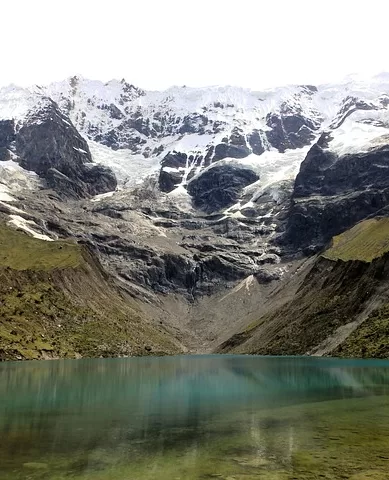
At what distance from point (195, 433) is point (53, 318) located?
133 metres

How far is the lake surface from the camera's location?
2389 cm

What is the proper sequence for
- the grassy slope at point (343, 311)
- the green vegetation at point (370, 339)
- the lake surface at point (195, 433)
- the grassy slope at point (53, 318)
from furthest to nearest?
the grassy slope at point (53, 318), the grassy slope at point (343, 311), the green vegetation at point (370, 339), the lake surface at point (195, 433)

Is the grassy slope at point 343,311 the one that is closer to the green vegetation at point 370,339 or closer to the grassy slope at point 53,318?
the green vegetation at point 370,339

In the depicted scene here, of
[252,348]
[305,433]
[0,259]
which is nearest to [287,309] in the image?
[252,348]

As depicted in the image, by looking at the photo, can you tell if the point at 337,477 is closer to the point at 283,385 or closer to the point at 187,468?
the point at 187,468

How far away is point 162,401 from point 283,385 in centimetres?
2062

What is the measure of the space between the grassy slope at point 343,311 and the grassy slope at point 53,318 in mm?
43553

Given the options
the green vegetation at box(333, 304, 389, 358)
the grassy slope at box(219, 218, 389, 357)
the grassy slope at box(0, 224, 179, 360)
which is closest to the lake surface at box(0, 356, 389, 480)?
the green vegetation at box(333, 304, 389, 358)

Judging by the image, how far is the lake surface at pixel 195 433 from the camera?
23.9m

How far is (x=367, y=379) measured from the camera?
67312 millimetres

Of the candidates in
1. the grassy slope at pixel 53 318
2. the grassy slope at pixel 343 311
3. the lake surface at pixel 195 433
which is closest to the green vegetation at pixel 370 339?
the grassy slope at pixel 343 311

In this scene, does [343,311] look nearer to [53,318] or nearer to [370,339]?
[370,339]

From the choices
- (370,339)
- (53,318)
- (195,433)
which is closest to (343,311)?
(370,339)

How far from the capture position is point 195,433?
109ft
